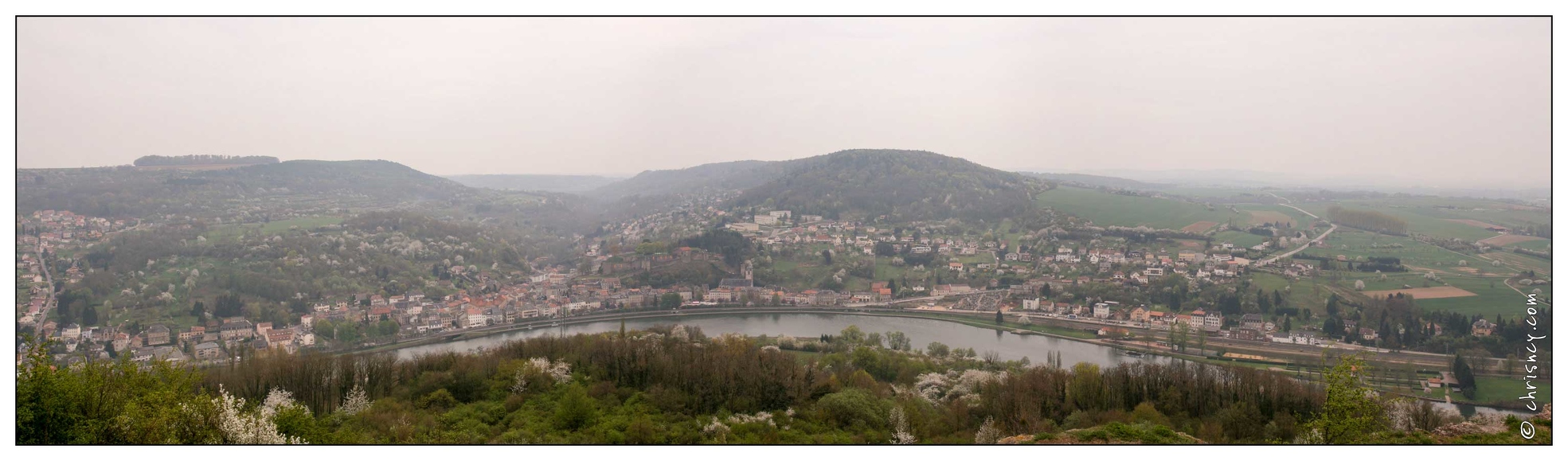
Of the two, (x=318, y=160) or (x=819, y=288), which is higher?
(x=318, y=160)

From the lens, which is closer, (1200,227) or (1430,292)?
(1430,292)

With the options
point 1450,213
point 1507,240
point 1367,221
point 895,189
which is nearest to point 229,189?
point 895,189

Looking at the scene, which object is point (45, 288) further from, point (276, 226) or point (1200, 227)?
point (1200, 227)

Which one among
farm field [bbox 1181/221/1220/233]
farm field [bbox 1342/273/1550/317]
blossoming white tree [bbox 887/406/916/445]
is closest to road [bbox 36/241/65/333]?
blossoming white tree [bbox 887/406/916/445]

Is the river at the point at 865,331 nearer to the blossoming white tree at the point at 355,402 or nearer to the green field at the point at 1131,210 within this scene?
the blossoming white tree at the point at 355,402

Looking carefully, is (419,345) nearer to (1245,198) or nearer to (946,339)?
(946,339)

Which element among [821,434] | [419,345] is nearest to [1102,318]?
[821,434]
